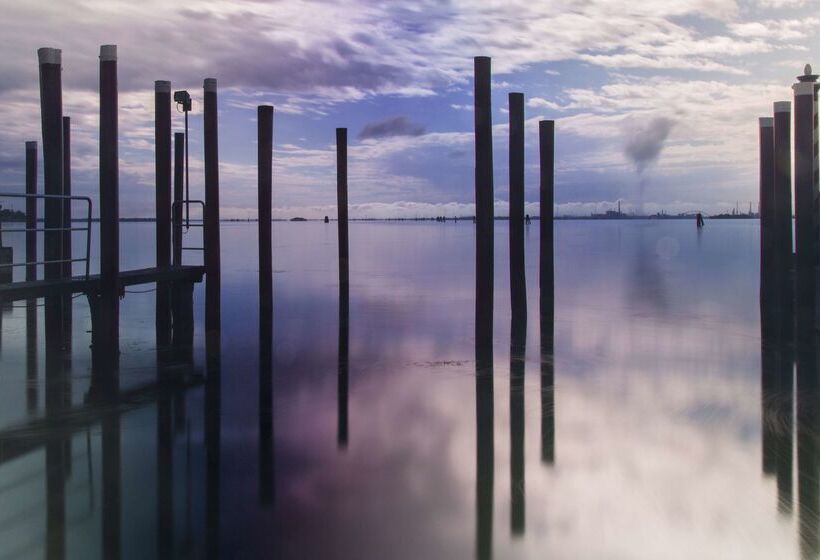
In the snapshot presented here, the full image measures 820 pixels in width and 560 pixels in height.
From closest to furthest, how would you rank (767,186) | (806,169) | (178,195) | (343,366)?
(343,366) < (806,169) < (178,195) < (767,186)

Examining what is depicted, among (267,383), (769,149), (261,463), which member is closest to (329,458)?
(261,463)

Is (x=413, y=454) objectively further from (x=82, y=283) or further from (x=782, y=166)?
(x=782, y=166)

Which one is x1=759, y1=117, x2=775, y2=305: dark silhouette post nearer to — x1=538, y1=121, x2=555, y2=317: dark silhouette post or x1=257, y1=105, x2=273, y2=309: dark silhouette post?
x1=538, y1=121, x2=555, y2=317: dark silhouette post

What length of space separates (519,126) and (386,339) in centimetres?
455

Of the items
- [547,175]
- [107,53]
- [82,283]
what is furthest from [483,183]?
[82,283]

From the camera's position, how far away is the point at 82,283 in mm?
9539

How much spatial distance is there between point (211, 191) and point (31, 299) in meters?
3.27

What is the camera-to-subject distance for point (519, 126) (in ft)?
43.4

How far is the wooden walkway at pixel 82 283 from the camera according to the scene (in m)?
8.70

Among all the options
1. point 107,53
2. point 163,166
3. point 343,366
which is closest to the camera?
point 107,53

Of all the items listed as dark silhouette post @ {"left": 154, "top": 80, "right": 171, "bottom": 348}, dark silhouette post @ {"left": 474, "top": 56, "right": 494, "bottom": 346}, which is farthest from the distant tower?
dark silhouette post @ {"left": 154, "top": 80, "right": 171, "bottom": 348}

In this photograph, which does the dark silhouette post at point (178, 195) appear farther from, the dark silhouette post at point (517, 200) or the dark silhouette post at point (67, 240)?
the dark silhouette post at point (517, 200)

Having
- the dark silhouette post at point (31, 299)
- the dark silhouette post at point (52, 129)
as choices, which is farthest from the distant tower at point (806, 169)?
the dark silhouette post at point (31, 299)

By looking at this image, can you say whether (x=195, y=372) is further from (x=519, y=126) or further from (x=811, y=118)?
(x=811, y=118)
